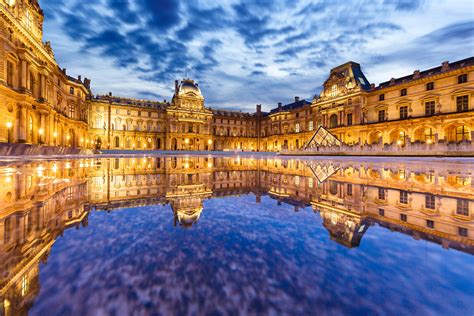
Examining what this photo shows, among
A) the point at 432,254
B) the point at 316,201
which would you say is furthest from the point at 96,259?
the point at 316,201

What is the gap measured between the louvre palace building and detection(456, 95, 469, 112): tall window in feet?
0.29

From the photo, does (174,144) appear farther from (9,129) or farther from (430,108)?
(430,108)

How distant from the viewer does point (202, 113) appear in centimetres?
6172

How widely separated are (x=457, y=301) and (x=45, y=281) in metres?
2.20

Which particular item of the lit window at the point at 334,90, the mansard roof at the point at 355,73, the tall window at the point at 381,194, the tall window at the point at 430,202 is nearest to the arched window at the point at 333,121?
the lit window at the point at 334,90

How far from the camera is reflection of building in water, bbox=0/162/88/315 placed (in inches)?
49.3

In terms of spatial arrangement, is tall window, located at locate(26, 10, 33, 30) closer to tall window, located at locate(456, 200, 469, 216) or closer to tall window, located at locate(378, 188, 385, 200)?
tall window, located at locate(378, 188, 385, 200)

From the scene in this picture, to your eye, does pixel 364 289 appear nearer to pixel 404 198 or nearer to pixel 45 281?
pixel 45 281

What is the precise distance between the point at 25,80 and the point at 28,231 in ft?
80.5

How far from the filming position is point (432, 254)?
1835 mm

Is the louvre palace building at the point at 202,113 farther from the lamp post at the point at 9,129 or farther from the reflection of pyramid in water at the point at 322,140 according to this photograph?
the reflection of pyramid in water at the point at 322,140

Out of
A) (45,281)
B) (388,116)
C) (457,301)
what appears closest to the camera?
(457,301)

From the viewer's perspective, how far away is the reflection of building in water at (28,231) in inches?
49.3

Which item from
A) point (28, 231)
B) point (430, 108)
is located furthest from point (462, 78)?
point (28, 231)
